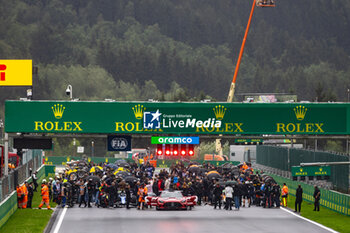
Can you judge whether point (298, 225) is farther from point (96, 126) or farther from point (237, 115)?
point (96, 126)

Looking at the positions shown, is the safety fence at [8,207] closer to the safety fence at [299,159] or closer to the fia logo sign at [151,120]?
the fia logo sign at [151,120]

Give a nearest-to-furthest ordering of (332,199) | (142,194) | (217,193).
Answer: (332,199) → (142,194) → (217,193)

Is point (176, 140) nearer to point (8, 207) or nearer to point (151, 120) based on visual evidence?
point (151, 120)

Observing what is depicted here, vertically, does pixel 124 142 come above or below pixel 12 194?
above

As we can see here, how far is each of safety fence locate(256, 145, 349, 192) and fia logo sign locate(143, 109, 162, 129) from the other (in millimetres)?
11421

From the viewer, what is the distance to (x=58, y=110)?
37.1m

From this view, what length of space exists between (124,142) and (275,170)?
31.6m

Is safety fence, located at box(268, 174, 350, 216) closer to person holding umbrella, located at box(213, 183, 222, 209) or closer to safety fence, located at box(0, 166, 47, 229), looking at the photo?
person holding umbrella, located at box(213, 183, 222, 209)

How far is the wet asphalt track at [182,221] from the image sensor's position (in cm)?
3081

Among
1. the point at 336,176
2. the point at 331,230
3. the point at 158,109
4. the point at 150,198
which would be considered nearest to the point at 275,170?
the point at 336,176

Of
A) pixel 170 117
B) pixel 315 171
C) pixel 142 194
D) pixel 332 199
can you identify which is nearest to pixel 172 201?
pixel 142 194

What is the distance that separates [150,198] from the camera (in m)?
41.4

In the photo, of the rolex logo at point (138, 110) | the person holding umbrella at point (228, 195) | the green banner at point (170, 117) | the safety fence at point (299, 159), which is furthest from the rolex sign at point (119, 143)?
the safety fence at point (299, 159)

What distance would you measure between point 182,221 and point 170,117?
540 centimetres
